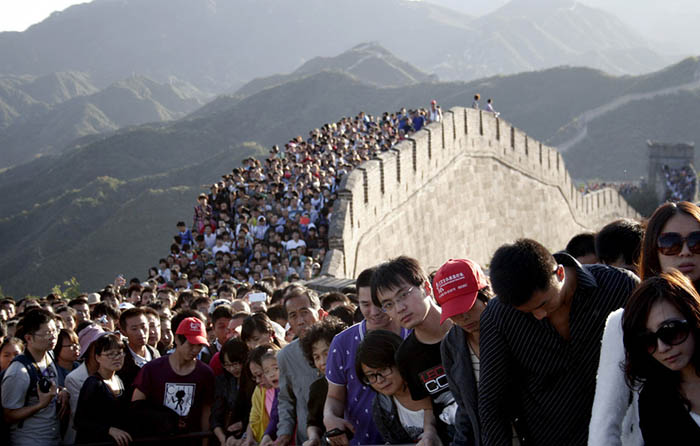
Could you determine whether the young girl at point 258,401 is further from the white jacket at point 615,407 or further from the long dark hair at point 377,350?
the white jacket at point 615,407

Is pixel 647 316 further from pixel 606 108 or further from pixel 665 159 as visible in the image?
pixel 606 108

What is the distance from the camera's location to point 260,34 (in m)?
155

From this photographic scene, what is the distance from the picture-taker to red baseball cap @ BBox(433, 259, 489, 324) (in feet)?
9.37

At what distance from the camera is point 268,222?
12500 millimetres

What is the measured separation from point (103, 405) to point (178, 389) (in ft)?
1.36

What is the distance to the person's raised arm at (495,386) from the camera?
2.67 m

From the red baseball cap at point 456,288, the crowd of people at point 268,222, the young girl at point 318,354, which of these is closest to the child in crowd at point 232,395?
the young girl at point 318,354

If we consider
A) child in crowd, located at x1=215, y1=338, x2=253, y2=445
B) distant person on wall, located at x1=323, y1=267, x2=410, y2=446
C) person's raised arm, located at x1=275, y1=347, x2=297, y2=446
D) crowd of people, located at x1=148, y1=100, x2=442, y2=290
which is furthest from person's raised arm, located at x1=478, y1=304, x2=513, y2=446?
crowd of people, located at x1=148, y1=100, x2=442, y2=290

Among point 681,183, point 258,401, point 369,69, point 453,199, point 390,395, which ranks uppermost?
point 369,69

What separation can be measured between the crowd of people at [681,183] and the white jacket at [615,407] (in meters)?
29.4

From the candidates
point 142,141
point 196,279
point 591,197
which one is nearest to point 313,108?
point 142,141

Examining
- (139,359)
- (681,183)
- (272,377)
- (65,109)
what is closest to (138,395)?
(139,359)

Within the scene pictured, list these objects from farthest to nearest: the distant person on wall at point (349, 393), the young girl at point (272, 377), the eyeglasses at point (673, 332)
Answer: the young girl at point (272, 377) < the distant person on wall at point (349, 393) < the eyeglasses at point (673, 332)

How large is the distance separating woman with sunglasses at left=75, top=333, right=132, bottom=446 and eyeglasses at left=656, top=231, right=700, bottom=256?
118 inches
